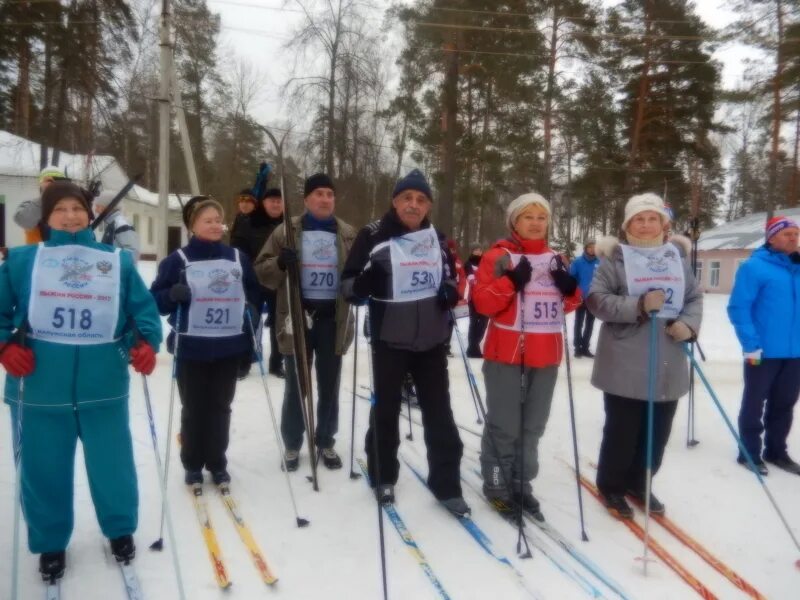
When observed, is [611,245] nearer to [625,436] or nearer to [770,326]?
[625,436]

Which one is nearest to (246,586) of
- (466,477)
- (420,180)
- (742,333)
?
(466,477)

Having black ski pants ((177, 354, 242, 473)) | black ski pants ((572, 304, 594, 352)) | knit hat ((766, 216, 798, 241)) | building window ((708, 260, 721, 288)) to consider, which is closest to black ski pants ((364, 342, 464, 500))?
black ski pants ((177, 354, 242, 473))

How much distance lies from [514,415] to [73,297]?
235 cm

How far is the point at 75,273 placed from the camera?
8.34ft

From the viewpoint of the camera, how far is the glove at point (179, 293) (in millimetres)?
3168

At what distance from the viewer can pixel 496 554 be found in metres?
2.86

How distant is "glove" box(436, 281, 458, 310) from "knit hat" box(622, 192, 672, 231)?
3.63ft

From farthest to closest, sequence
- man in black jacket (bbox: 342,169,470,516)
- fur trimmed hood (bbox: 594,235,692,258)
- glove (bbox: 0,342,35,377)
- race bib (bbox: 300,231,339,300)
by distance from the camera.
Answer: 1. race bib (bbox: 300,231,339,300)
2. fur trimmed hood (bbox: 594,235,692,258)
3. man in black jacket (bbox: 342,169,470,516)
4. glove (bbox: 0,342,35,377)

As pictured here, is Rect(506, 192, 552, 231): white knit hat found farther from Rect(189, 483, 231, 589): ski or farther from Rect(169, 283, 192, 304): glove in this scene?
Rect(189, 483, 231, 589): ski

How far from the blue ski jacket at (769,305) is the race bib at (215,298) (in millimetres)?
3378

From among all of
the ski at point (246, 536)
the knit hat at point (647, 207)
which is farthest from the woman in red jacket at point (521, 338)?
the ski at point (246, 536)

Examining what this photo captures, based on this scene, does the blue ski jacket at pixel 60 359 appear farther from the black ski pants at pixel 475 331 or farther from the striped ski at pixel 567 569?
the black ski pants at pixel 475 331

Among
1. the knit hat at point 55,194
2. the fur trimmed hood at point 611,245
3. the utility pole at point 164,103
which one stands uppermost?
the utility pole at point 164,103

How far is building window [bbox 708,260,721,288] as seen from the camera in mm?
28875
